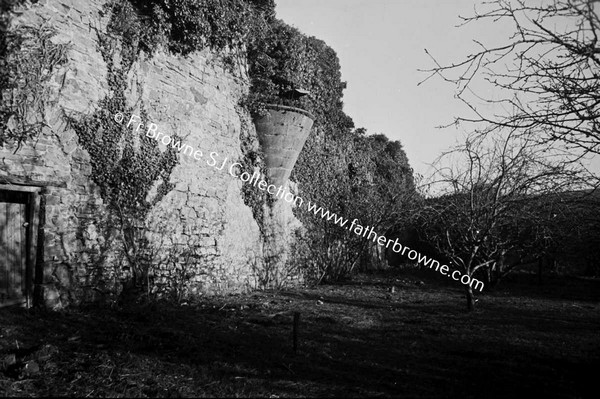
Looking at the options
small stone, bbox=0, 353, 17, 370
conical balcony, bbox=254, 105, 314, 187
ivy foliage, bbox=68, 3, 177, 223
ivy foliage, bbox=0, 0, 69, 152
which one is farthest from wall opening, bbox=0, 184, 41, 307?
conical balcony, bbox=254, 105, 314, 187

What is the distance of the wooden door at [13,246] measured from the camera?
4.86 meters

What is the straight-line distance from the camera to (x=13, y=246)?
16.3ft

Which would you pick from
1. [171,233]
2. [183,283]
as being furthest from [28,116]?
[183,283]

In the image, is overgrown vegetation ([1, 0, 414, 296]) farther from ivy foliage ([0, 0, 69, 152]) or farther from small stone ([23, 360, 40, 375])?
small stone ([23, 360, 40, 375])

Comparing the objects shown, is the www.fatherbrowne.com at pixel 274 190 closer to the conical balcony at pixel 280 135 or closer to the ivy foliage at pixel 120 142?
the ivy foliage at pixel 120 142

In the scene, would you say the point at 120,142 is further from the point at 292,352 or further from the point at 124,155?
the point at 292,352

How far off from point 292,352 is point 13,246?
145 inches

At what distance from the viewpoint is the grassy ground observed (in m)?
3.43

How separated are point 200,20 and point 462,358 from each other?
6.74 meters

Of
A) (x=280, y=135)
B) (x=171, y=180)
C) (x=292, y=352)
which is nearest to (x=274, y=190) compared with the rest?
(x=280, y=135)

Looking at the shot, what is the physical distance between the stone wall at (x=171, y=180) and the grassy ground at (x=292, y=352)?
66 centimetres

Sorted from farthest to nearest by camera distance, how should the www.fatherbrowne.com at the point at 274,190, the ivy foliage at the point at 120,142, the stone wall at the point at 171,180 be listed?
the www.fatherbrowne.com at the point at 274,190 < the ivy foliage at the point at 120,142 < the stone wall at the point at 171,180

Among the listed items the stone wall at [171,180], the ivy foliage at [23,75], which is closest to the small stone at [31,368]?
the stone wall at [171,180]

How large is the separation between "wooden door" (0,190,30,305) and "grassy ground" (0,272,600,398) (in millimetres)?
263
